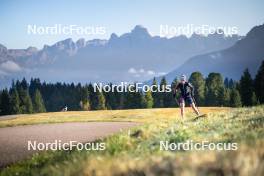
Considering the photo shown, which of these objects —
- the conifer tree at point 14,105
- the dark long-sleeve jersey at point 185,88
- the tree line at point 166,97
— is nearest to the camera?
the dark long-sleeve jersey at point 185,88

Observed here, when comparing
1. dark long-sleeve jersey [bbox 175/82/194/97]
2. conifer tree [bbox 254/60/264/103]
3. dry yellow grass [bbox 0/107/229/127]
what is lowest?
dry yellow grass [bbox 0/107/229/127]

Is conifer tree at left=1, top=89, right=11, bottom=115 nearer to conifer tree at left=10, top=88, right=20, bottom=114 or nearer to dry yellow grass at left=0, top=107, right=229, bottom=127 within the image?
conifer tree at left=10, top=88, right=20, bottom=114

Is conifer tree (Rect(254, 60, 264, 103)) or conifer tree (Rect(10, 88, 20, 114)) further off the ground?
conifer tree (Rect(254, 60, 264, 103))

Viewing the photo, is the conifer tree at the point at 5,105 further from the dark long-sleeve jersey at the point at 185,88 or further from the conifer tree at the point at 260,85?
the dark long-sleeve jersey at the point at 185,88

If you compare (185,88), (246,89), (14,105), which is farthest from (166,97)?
(185,88)

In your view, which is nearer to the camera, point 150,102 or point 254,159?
point 254,159

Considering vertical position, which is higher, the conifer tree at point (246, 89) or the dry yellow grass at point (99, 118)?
the conifer tree at point (246, 89)

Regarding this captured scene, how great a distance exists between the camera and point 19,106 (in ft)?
488

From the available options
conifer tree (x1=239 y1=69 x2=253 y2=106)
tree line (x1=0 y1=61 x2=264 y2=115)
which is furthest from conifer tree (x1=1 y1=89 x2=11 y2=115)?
conifer tree (x1=239 y1=69 x2=253 y2=106)

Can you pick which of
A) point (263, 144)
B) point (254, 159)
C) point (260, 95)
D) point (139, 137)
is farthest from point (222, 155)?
point (260, 95)

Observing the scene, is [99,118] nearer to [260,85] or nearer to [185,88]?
[185,88]

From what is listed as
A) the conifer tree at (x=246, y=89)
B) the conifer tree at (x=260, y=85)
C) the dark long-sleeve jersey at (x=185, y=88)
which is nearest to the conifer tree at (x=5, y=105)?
the conifer tree at (x=246, y=89)

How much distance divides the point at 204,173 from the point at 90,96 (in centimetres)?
14253

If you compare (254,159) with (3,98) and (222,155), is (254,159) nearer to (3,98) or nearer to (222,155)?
(222,155)
